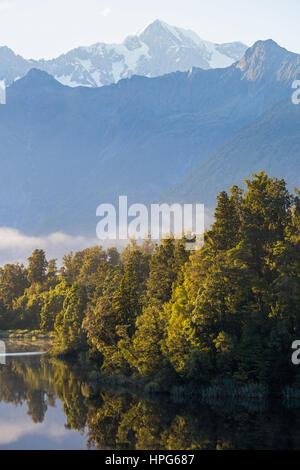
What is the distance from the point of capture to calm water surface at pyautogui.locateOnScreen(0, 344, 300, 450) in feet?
163

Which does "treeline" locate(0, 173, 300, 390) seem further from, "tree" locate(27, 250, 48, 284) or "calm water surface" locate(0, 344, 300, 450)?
"tree" locate(27, 250, 48, 284)

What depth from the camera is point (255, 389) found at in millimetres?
62719

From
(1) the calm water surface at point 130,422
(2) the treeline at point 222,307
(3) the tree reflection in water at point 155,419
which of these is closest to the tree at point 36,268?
(2) the treeline at point 222,307

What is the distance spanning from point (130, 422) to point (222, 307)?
14944 millimetres

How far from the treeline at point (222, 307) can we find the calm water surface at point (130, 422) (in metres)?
3.92

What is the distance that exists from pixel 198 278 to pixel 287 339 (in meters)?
11.6

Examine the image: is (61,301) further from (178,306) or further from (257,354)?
(257,354)

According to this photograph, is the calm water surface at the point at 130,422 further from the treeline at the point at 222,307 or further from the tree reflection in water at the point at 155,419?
the treeline at the point at 222,307

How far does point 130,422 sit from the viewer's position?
57.1 meters

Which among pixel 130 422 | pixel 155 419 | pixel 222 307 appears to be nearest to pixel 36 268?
pixel 222 307

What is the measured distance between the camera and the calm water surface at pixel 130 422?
49812 millimetres

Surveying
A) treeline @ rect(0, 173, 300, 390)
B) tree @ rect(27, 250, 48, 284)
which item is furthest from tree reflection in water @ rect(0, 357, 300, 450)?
tree @ rect(27, 250, 48, 284)

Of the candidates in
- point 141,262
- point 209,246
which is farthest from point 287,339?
point 141,262

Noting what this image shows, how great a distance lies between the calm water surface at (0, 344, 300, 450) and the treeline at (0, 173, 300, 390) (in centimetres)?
392
